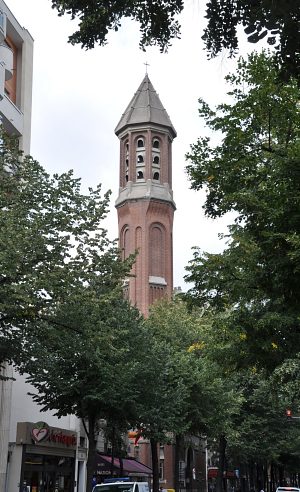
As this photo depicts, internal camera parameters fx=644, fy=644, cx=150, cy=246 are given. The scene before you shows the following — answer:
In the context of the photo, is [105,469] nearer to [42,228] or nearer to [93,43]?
[42,228]

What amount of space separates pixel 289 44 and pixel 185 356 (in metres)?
31.3

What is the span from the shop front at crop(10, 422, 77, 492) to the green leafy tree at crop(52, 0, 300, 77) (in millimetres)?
27192

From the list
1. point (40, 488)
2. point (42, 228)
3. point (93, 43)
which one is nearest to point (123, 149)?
point (40, 488)

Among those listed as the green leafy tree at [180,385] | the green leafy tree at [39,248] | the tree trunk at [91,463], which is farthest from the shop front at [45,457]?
the green leafy tree at [39,248]

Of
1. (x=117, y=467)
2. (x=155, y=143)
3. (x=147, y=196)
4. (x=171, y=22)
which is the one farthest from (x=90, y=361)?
(x=155, y=143)

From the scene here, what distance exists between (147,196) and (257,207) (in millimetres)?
67831

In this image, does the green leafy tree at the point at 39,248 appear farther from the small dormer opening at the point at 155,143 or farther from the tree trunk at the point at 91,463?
the small dormer opening at the point at 155,143

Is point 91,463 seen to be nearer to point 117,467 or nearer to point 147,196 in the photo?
point 117,467

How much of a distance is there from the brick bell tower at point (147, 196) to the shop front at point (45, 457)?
133ft

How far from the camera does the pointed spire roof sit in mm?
85500

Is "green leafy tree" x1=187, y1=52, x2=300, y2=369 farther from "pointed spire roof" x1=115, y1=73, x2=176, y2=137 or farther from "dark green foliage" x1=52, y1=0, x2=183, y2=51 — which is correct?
"pointed spire roof" x1=115, y1=73, x2=176, y2=137

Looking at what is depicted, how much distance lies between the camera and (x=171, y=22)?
6.32 m

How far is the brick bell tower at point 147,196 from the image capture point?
79125 mm

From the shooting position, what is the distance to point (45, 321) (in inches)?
765
